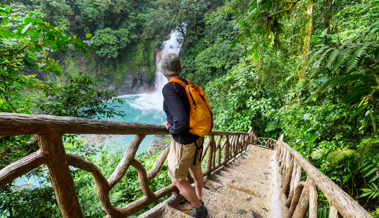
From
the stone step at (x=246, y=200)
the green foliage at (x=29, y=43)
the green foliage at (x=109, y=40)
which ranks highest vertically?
the green foliage at (x=109, y=40)

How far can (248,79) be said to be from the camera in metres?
6.90

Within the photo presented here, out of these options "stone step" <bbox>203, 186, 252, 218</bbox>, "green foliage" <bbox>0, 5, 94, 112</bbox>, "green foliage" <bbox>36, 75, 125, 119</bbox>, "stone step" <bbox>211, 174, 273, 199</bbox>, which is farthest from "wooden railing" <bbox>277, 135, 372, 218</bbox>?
"green foliage" <bbox>36, 75, 125, 119</bbox>

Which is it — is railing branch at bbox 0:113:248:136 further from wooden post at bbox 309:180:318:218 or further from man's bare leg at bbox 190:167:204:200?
wooden post at bbox 309:180:318:218

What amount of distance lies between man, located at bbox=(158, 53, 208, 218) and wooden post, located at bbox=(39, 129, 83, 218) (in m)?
0.69

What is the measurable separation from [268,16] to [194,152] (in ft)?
4.76

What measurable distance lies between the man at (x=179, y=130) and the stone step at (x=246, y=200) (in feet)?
1.95

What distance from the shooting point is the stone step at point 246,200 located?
5.95 feet

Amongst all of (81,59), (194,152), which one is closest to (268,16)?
(194,152)

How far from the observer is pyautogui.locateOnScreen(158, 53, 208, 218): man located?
122 cm

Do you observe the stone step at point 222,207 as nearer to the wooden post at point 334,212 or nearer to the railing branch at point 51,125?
the wooden post at point 334,212

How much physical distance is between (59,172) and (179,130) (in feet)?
2.42

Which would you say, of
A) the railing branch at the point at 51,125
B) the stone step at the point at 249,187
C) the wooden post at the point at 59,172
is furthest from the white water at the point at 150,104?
the wooden post at the point at 59,172

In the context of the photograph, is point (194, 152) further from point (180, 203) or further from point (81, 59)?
A: point (81, 59)

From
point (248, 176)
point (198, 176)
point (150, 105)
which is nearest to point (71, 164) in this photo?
point (198, 176)
